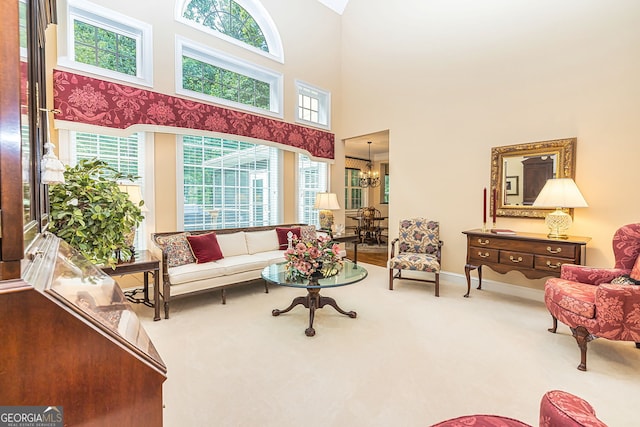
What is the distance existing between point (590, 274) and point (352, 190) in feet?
22.2

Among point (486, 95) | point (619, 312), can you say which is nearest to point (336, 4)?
point (486, 95)

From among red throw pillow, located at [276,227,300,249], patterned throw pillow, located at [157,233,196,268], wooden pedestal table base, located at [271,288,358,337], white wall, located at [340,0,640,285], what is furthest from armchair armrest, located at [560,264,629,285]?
patterned throw pillow, located at [157,233,196,268]

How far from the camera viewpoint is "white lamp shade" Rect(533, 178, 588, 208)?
2.99 metres

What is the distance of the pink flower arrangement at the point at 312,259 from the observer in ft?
9.29

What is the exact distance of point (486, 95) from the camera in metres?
4.00

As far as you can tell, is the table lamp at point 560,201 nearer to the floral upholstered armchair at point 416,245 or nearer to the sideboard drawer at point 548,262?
the sideboard drawer at point 548,262

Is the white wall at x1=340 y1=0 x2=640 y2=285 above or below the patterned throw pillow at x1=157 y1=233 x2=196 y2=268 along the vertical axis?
above

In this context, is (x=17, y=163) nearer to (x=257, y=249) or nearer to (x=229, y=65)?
(x=257, y=249)

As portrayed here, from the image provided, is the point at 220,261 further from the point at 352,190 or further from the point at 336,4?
the point at 352,190

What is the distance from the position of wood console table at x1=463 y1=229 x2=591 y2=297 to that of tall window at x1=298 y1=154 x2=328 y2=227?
9.62 ft

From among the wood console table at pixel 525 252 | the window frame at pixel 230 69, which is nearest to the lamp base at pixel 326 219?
the window frame at pixel 230 69

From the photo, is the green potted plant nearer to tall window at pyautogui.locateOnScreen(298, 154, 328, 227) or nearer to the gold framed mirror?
tall window at pyautogui.locateOnScreen(298, 154, 328, 227)

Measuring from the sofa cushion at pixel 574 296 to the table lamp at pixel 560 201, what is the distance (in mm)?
821

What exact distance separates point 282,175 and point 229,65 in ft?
6.16
